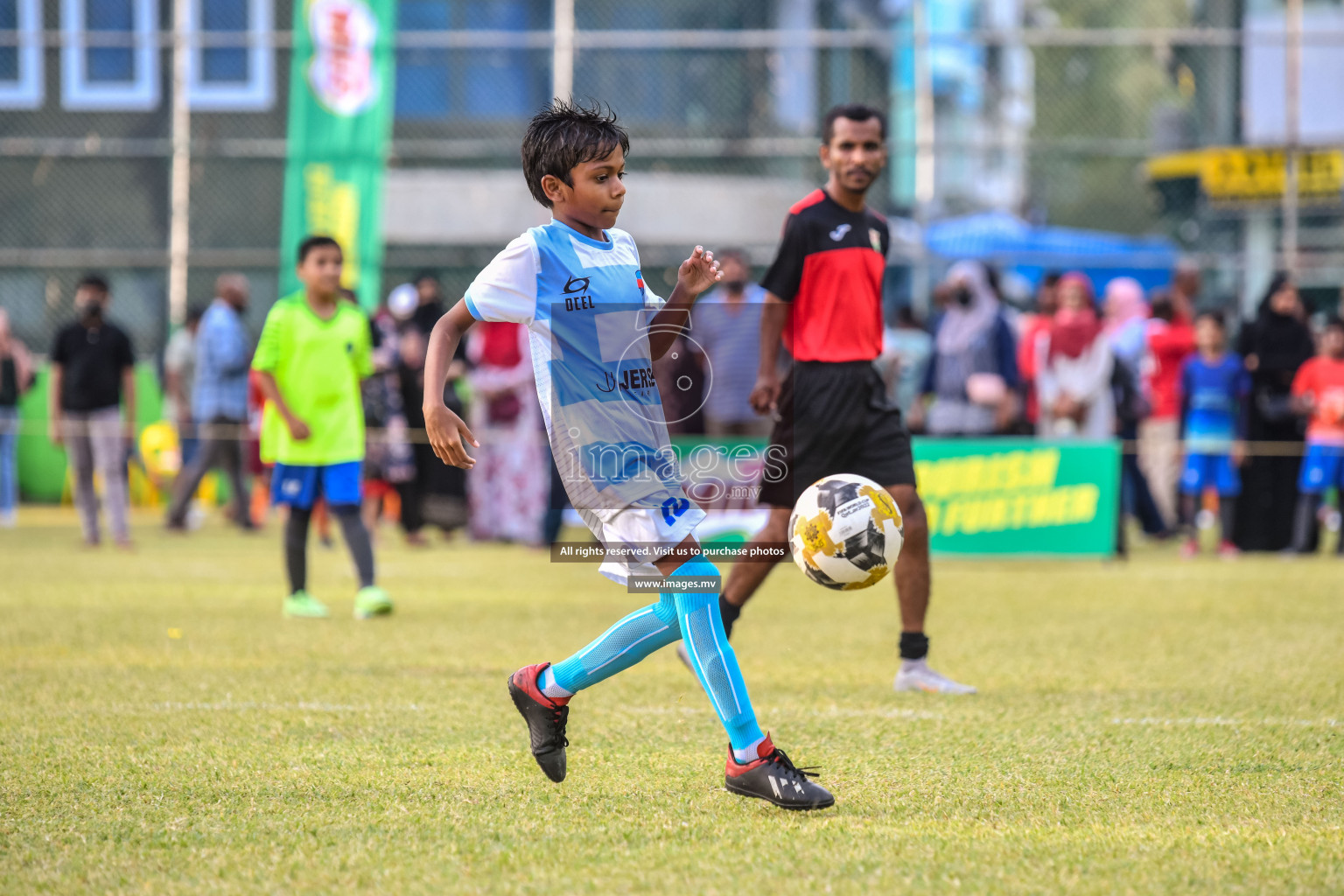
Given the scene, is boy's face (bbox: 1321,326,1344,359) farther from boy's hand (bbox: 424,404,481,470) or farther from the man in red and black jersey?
boy's hand (bbox: 424,404,481,470)

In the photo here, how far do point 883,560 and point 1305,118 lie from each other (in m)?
12.2

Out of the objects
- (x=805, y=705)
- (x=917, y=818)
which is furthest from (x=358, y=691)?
(x=917, y=818)

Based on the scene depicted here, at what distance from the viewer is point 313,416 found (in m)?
8.08

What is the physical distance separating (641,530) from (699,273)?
0.67 m

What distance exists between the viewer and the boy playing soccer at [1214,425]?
488 inches

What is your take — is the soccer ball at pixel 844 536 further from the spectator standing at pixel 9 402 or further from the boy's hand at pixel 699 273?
the spectator standing at pixel 9 402

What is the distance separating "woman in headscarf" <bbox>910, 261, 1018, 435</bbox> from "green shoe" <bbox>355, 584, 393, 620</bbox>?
5.35m

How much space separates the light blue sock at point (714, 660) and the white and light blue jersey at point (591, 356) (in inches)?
8.9

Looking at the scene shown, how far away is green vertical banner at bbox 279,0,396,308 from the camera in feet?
49.3

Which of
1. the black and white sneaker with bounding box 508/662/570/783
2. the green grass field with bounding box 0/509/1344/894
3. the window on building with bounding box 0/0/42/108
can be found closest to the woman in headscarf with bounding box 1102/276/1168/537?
the green grass field with bounding box 0/509/1344/894

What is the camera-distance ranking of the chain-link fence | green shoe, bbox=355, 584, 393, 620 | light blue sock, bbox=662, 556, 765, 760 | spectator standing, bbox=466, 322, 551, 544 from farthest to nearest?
the chain-link fence → spectator standing, bbox=466, 322, 551, 544 → green shoe, bbox=355, 584, 393, 620 → light blue sock, bbox=662, 556, 765, 760

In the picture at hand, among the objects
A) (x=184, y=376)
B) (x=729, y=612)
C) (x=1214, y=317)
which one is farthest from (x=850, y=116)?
(x=184, y=376)

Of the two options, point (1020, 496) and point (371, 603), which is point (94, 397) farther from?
point (1020, 496)

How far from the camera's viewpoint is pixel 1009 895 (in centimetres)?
310
